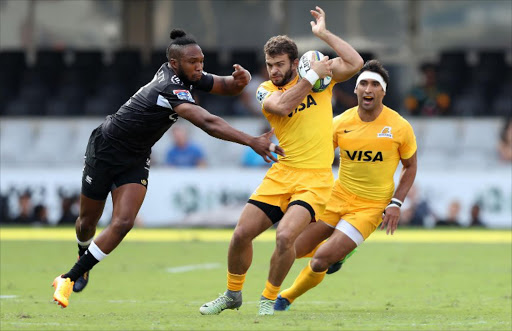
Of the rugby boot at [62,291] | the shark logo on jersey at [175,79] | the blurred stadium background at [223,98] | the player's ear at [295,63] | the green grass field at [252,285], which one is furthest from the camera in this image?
the blurred stadium background at [223,98]

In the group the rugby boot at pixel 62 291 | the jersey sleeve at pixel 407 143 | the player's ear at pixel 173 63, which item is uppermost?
the player's ear at pixel 173 63

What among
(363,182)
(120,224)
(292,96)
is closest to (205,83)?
(292,96)

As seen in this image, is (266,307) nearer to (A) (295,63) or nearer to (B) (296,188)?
(B) (296,188)

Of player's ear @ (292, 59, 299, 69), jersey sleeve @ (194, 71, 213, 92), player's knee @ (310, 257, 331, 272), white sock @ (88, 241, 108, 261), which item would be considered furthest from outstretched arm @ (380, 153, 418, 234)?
white sock @ (88, 241, 108, 261)

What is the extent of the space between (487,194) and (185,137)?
6.16 meters

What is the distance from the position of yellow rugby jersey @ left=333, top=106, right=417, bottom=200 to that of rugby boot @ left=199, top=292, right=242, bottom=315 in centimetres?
174

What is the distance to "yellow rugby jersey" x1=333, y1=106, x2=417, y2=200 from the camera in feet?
33.0

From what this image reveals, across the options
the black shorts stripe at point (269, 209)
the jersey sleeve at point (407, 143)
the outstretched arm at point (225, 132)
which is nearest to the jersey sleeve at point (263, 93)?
the outstretched arm at point (225, 132)

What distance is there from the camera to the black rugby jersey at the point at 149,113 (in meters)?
9.23

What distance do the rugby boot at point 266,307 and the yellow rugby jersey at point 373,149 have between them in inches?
61.2

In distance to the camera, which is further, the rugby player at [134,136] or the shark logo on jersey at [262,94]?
the shark logo on jersey at [262,94]

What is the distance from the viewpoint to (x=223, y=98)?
24594 millimetres

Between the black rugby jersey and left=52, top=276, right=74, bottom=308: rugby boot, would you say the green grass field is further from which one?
the black rugby jersey

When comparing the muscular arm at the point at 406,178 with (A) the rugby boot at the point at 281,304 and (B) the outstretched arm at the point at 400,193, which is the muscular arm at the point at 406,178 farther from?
(A) the rugby boot at the point at 281,304
